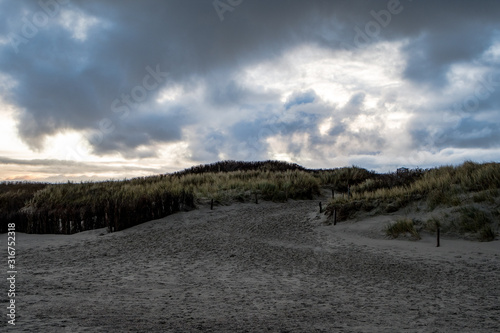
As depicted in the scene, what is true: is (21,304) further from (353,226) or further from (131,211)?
(353,226)

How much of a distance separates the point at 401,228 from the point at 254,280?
239 inches

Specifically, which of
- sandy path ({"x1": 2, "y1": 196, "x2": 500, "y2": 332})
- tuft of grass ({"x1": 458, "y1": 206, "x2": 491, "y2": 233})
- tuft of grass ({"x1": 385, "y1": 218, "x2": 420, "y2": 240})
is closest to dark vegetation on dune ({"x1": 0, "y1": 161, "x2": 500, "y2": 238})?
tuft of grass ({"x1": 458, "y1": 206, "x2": 491, "y2": 233})

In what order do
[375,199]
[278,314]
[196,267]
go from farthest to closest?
[375,199] → [196,267] → [278,314]

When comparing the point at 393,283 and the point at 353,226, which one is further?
the point at 353,226

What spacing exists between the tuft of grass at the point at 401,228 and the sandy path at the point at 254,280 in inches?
18.6

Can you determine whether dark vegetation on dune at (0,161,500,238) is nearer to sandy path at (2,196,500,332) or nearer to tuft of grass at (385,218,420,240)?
tuft of grass at (385,218,420,240)

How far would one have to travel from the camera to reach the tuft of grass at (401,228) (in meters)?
11.6

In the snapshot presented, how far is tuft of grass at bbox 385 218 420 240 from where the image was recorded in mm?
11609

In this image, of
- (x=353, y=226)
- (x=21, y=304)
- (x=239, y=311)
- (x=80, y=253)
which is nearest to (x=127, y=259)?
(x=80, y=253)

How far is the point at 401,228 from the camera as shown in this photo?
38.6 ft

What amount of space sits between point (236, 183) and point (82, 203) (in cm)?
741

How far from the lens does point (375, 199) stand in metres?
14.2

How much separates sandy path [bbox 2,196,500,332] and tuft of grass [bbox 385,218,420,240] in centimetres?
47

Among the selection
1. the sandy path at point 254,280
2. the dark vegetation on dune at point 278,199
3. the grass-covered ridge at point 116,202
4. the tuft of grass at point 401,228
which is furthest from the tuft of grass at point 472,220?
the grass-covered ridge at point 116,202
